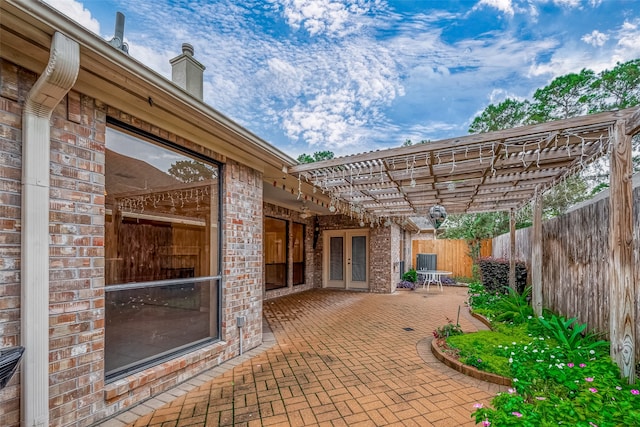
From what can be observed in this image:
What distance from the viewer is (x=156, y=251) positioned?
9.38 ft

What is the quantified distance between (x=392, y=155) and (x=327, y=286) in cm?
715

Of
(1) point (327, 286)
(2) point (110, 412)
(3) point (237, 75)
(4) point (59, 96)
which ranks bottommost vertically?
(1) point (327, 286)

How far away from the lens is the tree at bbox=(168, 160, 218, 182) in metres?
3.10

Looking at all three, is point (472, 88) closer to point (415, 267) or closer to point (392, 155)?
point (415, 267)

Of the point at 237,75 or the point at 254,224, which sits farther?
the point at 237,75

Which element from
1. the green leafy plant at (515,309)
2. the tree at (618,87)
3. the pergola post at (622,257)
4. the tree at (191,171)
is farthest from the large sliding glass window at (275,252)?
the tree at (618,87)

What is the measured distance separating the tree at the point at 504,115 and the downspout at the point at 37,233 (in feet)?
45.2

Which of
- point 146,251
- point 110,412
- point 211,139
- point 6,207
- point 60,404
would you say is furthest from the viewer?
point 211,139

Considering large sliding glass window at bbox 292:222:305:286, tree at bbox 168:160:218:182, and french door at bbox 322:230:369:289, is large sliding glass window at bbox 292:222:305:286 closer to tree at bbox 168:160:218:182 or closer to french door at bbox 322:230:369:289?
french door at bbox 322:230:369:289

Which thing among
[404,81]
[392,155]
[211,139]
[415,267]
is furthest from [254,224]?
[415,267]

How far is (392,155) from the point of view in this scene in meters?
3.45

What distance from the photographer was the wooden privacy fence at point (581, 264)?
3.14 metres

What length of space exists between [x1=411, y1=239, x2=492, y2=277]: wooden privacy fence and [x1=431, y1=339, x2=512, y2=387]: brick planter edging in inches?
384

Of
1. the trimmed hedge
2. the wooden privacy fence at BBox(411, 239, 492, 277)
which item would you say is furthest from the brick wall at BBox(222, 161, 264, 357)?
the wooden privacy fence at BBox(411, 239, 492, 277)
